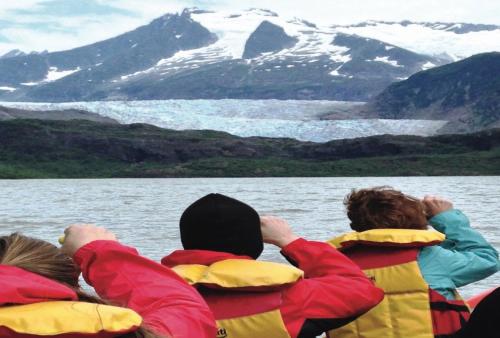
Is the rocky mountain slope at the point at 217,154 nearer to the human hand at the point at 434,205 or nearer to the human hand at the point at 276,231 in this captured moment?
the human hand at the point at 434,205

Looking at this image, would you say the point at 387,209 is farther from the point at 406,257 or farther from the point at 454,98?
the point at 454,98

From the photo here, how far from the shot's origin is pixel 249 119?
99.6m

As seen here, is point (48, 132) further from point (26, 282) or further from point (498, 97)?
point (26, 282)

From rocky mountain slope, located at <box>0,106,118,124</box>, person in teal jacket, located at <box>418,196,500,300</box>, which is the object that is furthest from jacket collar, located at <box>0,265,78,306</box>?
rocky mountain slope, located at <box>0,106,118,124</box>

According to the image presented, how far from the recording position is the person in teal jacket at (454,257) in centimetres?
439

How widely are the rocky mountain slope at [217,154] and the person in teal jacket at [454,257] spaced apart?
10173cm

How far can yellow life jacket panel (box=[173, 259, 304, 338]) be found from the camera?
3059 mm

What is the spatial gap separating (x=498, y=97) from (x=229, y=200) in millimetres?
167979

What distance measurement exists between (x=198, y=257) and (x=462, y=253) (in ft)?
5.74

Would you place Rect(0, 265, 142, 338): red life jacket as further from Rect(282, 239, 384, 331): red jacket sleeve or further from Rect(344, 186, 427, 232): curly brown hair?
Rect(344, 186, 427, 232): curly brown hair

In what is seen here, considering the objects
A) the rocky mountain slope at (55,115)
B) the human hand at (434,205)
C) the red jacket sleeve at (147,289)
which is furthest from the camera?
the rocky mountain slope at (55,115)

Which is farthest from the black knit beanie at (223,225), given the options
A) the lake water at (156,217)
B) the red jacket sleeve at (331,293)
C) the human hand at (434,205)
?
the lake water at (156,217)

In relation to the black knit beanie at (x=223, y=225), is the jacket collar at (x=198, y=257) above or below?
below

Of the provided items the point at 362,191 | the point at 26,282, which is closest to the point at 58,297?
the point at 26,282
